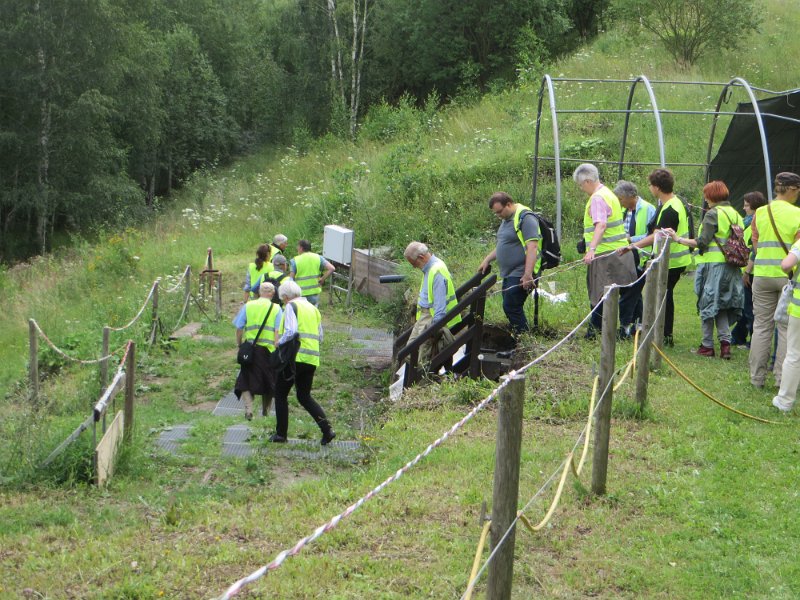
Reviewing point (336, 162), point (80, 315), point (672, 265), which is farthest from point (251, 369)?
point (336, 162)

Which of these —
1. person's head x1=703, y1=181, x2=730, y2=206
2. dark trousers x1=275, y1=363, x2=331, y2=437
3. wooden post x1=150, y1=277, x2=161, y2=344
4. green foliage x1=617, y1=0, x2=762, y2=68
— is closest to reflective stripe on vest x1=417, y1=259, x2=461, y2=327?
dark trousers x1=275, y1=363, x2=331, y2=437

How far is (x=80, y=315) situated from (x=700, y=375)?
1270 cm

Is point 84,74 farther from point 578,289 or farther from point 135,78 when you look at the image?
point 578,289

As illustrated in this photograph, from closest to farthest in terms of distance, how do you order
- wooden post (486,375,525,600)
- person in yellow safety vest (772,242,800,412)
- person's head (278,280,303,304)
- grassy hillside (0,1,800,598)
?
wooden post (486,375,525,600) < grassy hillside (0,1,800,598) < person in yellow safety vest (772,242,800,412) < person's head (278,280,303,304)

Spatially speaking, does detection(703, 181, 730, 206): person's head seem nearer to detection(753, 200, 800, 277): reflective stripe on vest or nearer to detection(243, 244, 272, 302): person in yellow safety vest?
detection(753, 200, 800, 277): reflective stripe on vest

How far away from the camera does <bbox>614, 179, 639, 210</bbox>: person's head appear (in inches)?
382

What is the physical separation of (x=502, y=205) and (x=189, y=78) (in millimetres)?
38487

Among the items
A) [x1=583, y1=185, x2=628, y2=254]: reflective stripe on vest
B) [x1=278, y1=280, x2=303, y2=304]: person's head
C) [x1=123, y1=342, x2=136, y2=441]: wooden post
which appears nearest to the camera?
[x1=123, y1=342, x2=136, y2=441]: wooden post

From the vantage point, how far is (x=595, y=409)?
18.7 feet

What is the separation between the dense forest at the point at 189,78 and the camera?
32438 mm

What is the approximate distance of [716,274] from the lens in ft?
30.9

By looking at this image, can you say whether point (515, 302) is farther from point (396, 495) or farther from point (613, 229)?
point (396, 495)

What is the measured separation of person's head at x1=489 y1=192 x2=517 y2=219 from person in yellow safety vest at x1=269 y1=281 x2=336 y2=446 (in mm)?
2210

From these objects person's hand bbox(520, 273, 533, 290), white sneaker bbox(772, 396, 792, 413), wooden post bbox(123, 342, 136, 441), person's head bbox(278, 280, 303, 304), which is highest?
person's hand bbox(520, 273, 533, 290)
